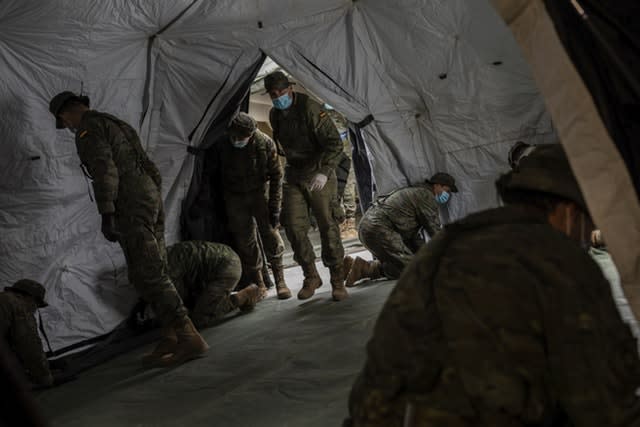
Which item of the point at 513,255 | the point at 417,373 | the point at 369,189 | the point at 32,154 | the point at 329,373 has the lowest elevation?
the point at 329,373

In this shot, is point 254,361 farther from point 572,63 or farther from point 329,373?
point 572,63

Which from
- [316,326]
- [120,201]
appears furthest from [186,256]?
[316,326]

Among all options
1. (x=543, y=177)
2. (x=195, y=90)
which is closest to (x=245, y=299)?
(x=195, y=90)

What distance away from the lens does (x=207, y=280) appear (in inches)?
181

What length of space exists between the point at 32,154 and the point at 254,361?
2.32 meters

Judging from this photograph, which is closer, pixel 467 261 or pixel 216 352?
pixel 467 261

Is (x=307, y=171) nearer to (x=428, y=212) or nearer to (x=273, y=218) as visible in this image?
(x=273, y=218)

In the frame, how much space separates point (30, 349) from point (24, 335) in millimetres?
102

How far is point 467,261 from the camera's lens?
42.3 inches

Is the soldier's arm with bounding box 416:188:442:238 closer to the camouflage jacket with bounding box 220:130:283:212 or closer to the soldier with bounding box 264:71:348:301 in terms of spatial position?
the soldier with bounding box 264:71:348:301

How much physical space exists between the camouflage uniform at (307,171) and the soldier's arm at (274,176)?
1.85 ft

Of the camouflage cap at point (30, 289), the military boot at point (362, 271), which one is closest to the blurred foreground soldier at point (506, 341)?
the camouflage cap at point (30, 289)

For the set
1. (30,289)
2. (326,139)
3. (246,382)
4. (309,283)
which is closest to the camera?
(246,382)

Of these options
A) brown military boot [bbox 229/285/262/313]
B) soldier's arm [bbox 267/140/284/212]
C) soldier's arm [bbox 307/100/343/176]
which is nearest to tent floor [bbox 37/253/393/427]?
brown military boot [bbox 229/285/262/313]
